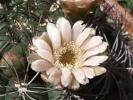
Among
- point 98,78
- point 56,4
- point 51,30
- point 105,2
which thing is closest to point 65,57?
point 51,30

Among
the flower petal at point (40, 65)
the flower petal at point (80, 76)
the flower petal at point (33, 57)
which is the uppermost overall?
the flower petal at point (33, 57)

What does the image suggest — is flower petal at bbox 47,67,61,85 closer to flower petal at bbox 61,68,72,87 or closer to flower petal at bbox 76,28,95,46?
flower petal at bbox 61,68,72,87

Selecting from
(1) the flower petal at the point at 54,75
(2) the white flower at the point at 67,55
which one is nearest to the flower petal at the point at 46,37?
(2) the white flower at the point at 67,55

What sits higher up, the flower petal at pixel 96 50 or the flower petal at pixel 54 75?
the flower petal at pixel 96 50

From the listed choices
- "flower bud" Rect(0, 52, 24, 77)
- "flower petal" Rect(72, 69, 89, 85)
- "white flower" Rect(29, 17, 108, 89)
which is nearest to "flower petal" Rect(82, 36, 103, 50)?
"white flower" Rect(29, 17, 108, 89)

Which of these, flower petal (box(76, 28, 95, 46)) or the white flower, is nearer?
the white flower

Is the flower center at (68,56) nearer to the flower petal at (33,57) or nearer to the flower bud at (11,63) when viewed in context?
the flower petal at (33,57)

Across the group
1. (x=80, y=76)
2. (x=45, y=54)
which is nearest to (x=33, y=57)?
(x=45, y=54)

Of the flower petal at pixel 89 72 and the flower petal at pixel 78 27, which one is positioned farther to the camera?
the flower petal at pixel 78 27

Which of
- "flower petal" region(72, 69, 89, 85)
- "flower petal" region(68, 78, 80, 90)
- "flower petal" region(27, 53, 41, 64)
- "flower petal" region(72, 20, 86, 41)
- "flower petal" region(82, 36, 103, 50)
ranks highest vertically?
"flower petal" region(72, 20, 86, 41)
